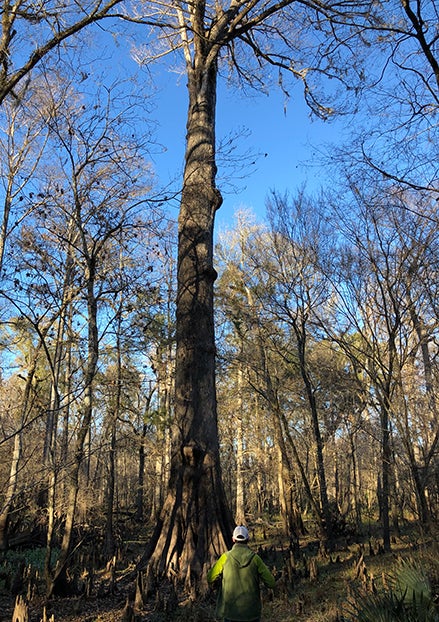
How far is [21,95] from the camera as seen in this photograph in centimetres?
427

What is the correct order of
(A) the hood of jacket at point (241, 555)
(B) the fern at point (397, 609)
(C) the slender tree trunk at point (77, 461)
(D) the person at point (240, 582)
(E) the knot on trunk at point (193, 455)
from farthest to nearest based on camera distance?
1. (E) the knot on trunk at point (193, 455)
2. (C) the slender tree trunk at point (77, 461)
3. (A) the hood of jacket at point (241, 555)
4. (D) the person at point (240, 582)
5. (B) the fern at point (397, 609)

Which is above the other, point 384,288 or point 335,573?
point 384,288

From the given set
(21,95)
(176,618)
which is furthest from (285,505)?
(21,95)

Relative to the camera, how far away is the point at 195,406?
5914 mm

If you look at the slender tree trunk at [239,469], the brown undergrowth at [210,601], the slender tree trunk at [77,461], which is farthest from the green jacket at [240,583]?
the slender tree trunk at [239,469]

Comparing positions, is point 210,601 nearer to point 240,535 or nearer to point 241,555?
point 241,555

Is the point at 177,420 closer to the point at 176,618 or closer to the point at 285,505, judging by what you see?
the point at 176,618

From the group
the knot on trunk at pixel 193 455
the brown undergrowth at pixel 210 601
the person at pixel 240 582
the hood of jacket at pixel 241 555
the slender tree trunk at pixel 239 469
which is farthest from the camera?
the slender tree trunk at pixel 239 469

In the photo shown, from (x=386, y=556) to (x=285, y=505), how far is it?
7.24 meters

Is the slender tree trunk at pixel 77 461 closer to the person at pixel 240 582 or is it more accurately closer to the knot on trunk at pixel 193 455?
the knot on trunk at pixel 193 455

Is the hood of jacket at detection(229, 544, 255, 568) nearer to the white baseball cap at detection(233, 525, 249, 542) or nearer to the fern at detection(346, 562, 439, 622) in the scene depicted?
the white baseball cap at detection(233, 525, 249, 542)

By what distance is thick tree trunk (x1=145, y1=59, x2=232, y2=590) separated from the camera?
5332mm

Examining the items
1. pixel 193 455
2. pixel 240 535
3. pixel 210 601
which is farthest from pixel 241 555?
pixel 193 455

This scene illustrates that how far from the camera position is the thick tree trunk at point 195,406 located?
533 centimetres
